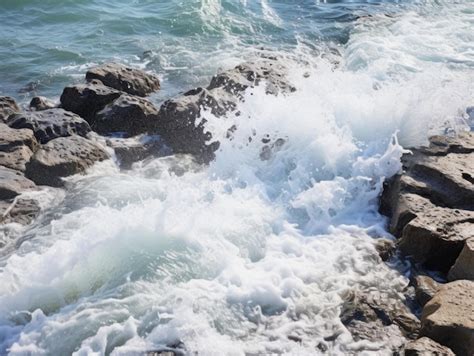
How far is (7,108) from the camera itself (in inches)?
375

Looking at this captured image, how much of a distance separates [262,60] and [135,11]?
6.58 m

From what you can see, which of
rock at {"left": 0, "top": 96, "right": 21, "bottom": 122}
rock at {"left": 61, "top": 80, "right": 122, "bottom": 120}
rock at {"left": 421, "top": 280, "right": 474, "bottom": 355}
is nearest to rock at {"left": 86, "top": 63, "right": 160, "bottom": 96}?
rock at {"left": 61, "top": 80, "right": 122, "bottom": 120}

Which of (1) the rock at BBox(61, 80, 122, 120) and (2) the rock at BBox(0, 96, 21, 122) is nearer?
(2) the rock at BBox(0, 96, 21, 122)

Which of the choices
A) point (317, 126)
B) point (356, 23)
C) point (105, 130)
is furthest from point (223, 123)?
point (356, 23)

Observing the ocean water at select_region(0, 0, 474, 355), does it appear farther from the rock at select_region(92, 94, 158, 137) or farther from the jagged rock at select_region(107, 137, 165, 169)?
the rock at select_region(92, 94, 158, 137)

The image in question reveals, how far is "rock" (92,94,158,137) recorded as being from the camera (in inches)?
361

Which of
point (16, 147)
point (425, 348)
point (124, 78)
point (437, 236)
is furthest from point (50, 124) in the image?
point (425, 348)

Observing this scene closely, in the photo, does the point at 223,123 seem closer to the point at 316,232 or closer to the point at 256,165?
the point at 256,165

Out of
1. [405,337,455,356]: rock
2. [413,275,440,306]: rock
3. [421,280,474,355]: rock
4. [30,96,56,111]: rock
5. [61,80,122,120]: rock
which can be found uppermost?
[61,80,122,120]: rock

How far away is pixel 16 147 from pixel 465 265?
21.8 feet

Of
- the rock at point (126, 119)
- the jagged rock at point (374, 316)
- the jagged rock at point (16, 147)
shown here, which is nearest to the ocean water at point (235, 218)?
the jagged rock at point (374, 316)

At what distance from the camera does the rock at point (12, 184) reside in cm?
711

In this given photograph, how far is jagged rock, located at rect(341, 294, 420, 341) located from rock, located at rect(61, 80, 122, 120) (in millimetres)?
6277

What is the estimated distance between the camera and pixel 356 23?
1509cm
